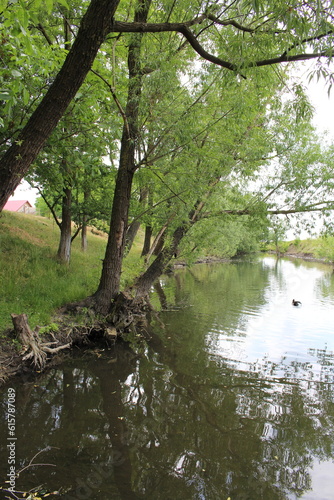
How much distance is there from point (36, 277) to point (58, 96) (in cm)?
736

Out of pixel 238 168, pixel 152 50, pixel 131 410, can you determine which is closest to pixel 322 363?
pixel 131 410

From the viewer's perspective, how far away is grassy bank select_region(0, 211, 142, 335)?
821 cm

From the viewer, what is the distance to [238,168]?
12.4 metres

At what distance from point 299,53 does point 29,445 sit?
646cm

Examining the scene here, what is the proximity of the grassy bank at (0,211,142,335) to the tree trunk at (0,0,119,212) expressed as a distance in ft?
14.3

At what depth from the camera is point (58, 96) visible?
4051 millimetres

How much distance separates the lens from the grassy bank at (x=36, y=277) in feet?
26.9

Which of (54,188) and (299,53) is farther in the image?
(54,188)

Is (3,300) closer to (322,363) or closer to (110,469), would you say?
(110,469)

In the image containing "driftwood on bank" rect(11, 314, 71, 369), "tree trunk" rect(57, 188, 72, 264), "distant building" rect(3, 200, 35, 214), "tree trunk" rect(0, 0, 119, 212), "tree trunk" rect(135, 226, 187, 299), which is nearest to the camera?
"tree trunk" rect(0, 0, 119, 212)

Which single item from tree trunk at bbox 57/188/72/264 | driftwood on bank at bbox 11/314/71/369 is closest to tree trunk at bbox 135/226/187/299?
tree trunk at bbox 57/188/72/264

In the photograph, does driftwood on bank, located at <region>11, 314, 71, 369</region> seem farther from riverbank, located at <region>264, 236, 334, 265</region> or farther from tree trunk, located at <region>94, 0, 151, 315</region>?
riverbank, located at <region>264, 236, 334, 265</region>

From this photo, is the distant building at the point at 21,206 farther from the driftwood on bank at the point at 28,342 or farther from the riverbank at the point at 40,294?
the driftwood on bank at the point at 28,342

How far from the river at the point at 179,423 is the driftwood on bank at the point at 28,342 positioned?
35 cm
